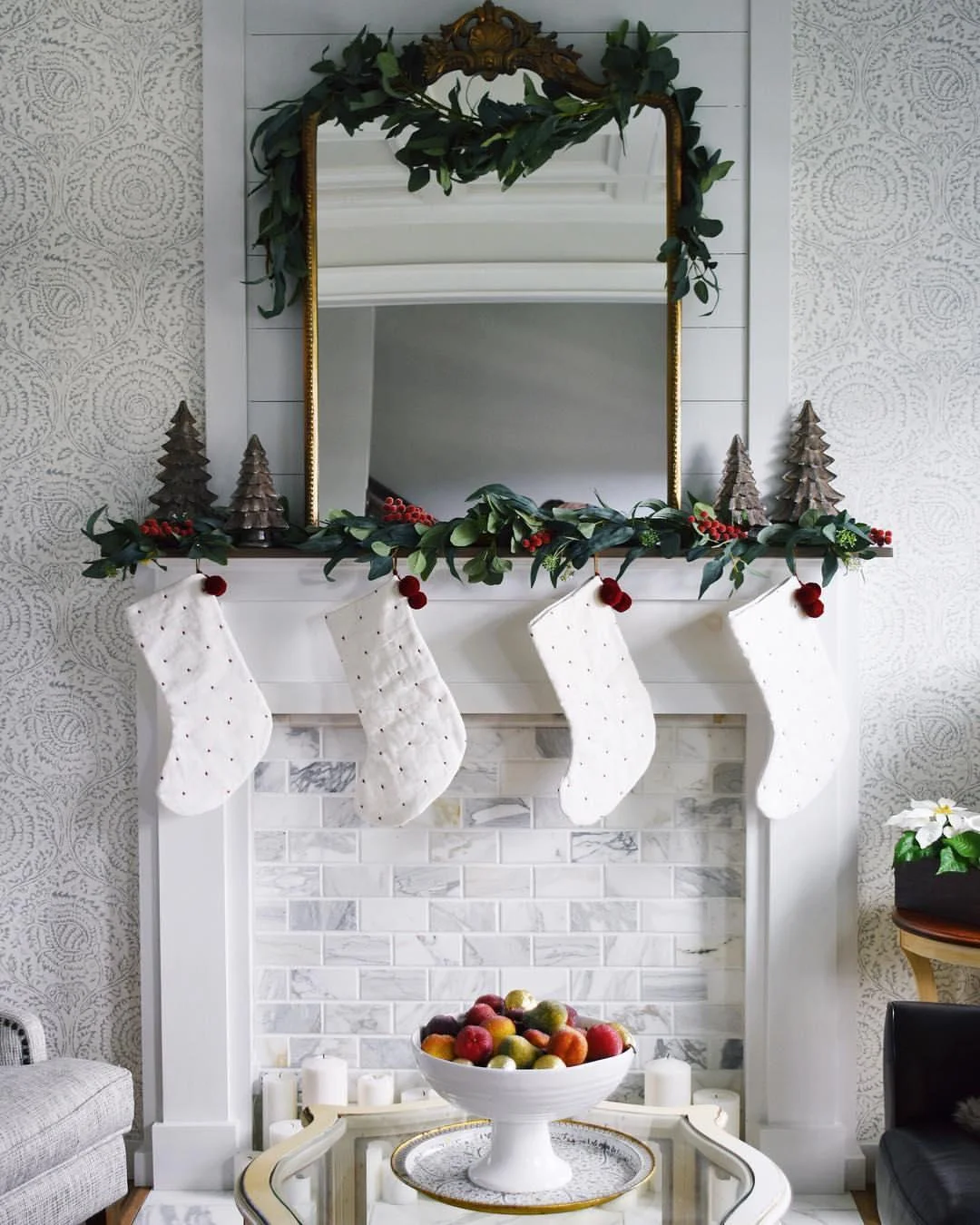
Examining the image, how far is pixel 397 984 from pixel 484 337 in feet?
4.71

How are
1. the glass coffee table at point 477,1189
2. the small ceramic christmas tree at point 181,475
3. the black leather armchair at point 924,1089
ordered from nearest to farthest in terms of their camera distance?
the glass coffee table at point 477,1189 → the black leather armchair at point 924,1089 → the small ceramic christmas tree at point 181,475

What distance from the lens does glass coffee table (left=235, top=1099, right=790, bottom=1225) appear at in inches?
60.7

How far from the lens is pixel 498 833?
2.62 m

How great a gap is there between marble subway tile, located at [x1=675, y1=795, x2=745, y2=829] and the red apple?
1070 millimetres

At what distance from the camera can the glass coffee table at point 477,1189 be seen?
1543 mm

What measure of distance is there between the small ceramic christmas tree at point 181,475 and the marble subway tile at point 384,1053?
1220mm

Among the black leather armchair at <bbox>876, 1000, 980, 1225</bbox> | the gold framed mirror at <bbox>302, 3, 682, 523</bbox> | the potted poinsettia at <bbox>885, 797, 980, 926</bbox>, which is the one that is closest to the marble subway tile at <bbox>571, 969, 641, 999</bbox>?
the potted poinsettia at <bbox>885, 797, 980, 926</bbox>

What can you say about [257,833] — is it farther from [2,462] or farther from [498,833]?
[2,462]

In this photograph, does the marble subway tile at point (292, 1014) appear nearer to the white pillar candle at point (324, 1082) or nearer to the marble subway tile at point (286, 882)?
the white pillar candle at point (324, 1082)

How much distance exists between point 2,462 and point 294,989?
134 cm

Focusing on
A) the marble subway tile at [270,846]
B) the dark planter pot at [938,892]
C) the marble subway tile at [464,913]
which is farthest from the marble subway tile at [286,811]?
the dark planter pot at [938,892]

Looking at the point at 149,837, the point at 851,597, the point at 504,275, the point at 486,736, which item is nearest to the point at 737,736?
the point at 851,597

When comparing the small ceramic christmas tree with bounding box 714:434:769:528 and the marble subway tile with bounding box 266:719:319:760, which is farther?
the marble subway tile with bounding box 266:719:319:760

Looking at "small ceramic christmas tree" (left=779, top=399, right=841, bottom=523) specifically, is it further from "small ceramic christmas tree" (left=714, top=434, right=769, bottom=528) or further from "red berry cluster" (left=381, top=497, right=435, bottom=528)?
"red berry cluster" (left=381, top=497, right=435, bottom=528)
